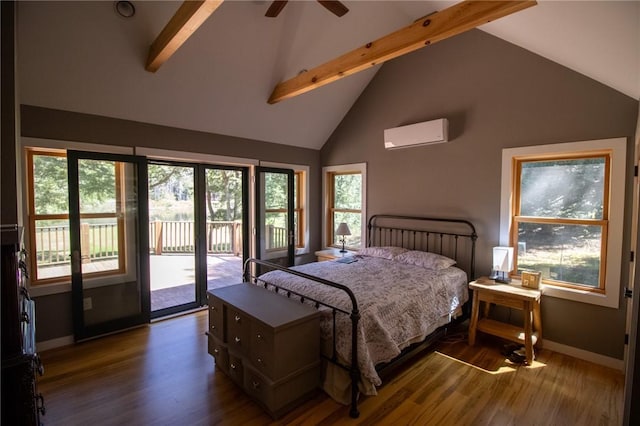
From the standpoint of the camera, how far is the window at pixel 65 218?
308cm

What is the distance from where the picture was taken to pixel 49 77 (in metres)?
2.75

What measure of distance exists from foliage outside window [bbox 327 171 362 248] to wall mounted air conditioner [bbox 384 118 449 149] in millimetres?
947

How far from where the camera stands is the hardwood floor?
Result: 214 cm

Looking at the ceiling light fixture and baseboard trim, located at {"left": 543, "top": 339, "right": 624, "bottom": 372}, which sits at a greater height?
the ceiling light fixture

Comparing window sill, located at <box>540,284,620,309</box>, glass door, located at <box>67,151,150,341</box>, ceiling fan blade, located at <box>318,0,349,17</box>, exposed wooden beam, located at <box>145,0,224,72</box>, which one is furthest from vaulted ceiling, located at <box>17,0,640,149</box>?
window sill, located at <box>540,284,620,309</box>

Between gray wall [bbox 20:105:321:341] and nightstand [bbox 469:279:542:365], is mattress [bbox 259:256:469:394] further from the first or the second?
gray wall [bbox 20:105:321:341]

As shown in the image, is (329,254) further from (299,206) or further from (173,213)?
(173,213)

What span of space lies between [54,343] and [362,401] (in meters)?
3.16

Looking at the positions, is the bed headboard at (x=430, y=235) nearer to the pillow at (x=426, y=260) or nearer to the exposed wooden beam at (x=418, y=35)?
the pillow at (x=426, y=260)

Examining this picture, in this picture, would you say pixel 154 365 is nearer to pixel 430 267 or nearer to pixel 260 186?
pixel 260 186

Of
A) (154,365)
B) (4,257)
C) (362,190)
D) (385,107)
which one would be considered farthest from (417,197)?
(4,257)

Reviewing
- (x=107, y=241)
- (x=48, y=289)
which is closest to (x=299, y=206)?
(x=107, y=241)

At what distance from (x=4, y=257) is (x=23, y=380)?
0.54 meters

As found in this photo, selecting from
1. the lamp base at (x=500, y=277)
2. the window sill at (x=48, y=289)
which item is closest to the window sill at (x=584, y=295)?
the lamp base at (x=500, y=277)
